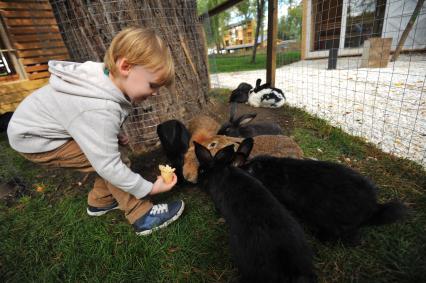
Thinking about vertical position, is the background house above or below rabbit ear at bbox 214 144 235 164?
above

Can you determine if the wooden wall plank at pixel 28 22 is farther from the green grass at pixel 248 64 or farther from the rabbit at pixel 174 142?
the rabbit at pixel 174 142

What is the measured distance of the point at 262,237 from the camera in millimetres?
1270

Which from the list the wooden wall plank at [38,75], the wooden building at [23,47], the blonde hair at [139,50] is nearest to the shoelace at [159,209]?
the blonde hair at [139,50]

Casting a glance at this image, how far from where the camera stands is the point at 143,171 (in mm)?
2812

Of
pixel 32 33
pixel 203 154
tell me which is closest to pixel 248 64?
pixel 32 33

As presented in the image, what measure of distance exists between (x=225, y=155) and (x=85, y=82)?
1.09 m

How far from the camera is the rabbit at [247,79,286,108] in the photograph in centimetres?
453

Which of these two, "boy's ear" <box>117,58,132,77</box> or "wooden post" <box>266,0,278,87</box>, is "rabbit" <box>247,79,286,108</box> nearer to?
"wooden post" <box>266,0,278,87</box>

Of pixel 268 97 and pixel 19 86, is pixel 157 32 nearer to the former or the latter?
pixel 268 97

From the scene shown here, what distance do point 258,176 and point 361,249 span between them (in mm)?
800

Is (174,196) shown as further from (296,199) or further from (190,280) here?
(296,199)

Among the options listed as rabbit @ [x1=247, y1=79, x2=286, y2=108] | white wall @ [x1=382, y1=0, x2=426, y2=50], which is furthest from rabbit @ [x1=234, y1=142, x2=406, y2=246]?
white wall @ [x1=382, y1=0, x2=426, y2=50]

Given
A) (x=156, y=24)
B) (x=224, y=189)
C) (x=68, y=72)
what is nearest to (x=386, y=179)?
(x=224, y=189)

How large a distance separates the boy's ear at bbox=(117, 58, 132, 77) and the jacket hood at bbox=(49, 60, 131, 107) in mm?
101
